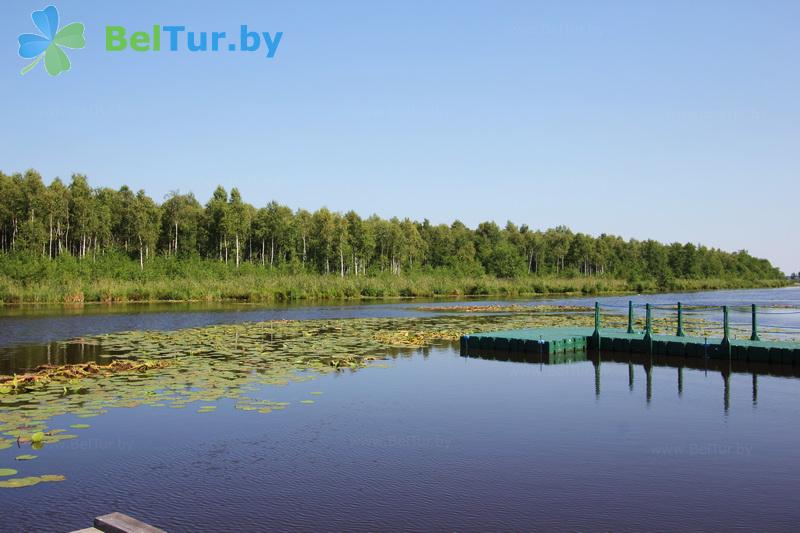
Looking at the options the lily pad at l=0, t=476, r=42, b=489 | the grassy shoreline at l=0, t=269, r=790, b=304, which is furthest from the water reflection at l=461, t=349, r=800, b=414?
the grassy shoreline at l=0, t=269, r=790, b=304

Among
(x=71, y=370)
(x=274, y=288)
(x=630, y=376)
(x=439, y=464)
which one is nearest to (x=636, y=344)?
(x=630, y=376)

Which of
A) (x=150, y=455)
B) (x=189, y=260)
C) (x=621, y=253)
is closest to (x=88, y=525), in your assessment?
(x=150, y=455)

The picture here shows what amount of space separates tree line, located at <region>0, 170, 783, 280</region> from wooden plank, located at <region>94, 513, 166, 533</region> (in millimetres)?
59621

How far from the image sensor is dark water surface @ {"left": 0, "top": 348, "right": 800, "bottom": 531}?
7.40m

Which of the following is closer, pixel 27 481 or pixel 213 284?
pixel 27 481

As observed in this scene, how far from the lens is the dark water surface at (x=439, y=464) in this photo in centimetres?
740

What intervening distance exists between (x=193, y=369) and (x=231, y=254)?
6419 centimetres

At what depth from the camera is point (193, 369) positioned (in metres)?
17.5

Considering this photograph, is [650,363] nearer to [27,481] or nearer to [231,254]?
[27,481]

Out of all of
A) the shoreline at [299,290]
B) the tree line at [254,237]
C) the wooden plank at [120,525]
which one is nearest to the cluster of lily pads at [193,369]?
the wooden plank at [120,525]

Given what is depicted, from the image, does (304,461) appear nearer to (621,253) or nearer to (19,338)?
(19,338)

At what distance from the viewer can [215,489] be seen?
8297 mm

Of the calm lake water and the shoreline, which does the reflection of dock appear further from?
the shoreline

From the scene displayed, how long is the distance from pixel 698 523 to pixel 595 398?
7.24 metres
